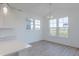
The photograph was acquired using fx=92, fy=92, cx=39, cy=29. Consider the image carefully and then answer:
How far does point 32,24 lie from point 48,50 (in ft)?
1.24

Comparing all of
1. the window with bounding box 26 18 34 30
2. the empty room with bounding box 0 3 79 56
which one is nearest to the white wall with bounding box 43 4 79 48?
the empty room with bounding box 0 3 79 56

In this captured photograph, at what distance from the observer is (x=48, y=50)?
44.8 inches

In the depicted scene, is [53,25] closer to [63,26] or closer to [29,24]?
[63,26]

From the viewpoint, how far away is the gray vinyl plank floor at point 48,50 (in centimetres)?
106

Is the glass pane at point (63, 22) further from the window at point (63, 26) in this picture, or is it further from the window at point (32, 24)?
the window at point (32, 24)

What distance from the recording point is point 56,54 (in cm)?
105

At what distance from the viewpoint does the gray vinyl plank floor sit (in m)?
1.06

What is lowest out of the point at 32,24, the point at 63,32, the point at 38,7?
the point at 63,32

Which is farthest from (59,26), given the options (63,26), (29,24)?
(29,24)

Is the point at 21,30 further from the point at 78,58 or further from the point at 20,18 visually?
the point at 78,58

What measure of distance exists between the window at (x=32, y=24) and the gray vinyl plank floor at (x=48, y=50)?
0.20 meters

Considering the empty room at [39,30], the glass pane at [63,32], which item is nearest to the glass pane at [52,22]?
the empty room at [39,30]

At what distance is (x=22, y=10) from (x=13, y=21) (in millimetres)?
166

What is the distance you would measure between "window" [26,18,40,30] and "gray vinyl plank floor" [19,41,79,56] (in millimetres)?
197
